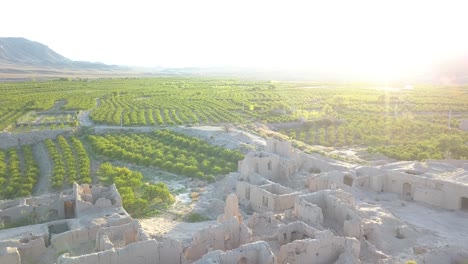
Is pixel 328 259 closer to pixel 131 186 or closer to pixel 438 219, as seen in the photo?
pixel 438 219

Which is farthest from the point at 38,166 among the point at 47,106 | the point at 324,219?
the point at 47,106

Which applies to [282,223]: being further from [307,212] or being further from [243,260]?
[243,260]

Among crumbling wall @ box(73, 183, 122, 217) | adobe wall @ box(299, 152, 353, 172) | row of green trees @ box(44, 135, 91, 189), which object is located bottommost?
row of green trees @ box(44, 135, 91, 189)

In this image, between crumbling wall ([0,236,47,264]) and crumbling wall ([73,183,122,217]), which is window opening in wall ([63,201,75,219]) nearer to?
crumbling wall ([73,183,122,217])

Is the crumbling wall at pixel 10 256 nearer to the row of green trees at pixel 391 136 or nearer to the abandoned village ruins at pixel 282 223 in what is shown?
the abandoned village ruins at pixel 282 223

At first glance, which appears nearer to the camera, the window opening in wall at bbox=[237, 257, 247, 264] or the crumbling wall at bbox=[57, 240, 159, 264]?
the crumbling wall at bbox=[57, 240, 159, 264]

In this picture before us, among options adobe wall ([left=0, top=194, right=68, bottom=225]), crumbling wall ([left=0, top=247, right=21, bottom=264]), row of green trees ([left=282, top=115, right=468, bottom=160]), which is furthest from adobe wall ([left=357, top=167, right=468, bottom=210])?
crumbling wall ([left=0, top=247, right=21, bottom=264])

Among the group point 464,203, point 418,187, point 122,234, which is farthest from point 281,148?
point 122,234

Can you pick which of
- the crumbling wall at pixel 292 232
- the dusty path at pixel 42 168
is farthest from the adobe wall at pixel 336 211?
the dusty path at pixel 42 168
